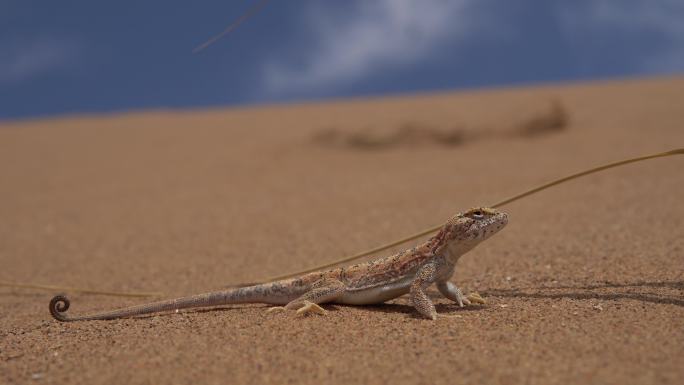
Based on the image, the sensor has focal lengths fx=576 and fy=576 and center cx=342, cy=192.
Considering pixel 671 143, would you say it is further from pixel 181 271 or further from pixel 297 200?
pixel 181 271

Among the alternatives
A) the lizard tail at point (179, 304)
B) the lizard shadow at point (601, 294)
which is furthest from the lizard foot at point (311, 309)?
the lizard shadow at point (601, 294)

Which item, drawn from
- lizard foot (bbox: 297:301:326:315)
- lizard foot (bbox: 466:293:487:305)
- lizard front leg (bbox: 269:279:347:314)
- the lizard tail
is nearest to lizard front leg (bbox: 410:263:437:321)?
lizard foot (bbox: 466:293:487:305)

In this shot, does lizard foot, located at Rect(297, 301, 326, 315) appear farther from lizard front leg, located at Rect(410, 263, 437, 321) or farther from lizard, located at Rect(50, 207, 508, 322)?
lizard front leg, located at Rect(410, 263, 437, 321)

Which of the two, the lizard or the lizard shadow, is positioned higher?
the lizard

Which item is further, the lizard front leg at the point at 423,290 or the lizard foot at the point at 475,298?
the lizard foot at the point at 475,298

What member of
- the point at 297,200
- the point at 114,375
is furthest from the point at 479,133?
the point at 114,375

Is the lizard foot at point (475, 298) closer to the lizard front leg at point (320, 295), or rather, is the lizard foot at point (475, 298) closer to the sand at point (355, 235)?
the sand at point (355, 235)

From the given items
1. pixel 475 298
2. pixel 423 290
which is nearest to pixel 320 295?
pixel 423 290

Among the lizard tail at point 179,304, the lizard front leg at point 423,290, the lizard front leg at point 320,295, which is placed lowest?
the lizard front leg at point 423,290
